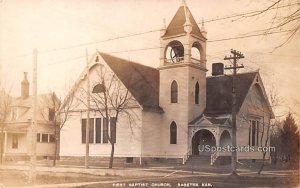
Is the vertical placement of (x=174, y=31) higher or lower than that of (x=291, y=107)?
higher

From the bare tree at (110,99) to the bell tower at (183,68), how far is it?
3.52ft

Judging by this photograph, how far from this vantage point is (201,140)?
1319cm

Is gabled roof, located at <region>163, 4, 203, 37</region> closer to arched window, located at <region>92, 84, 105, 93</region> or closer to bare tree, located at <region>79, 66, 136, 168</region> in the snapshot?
bare tree, located at <region>79, 66, 136, 168</region>

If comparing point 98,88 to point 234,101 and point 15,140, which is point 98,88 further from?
point 234,101

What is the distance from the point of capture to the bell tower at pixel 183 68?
12.8 m

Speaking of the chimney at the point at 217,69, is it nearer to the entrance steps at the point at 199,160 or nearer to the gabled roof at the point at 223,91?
the gabled roof at the point at 223,91

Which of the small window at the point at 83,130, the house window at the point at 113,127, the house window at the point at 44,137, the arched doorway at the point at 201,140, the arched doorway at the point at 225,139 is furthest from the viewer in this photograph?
the small window at the point at 83,130

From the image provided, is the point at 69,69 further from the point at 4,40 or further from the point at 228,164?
the point at 228,164

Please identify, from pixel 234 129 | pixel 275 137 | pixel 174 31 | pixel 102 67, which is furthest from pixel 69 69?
pixel 275 137

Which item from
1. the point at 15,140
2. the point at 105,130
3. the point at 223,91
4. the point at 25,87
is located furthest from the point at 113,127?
the point at 223,91

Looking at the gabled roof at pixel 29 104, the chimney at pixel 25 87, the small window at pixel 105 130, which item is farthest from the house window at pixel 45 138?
the small window at pixel 105 130

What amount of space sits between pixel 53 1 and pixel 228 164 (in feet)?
17.2

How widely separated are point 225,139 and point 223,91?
112 cm

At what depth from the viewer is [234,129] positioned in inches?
501
